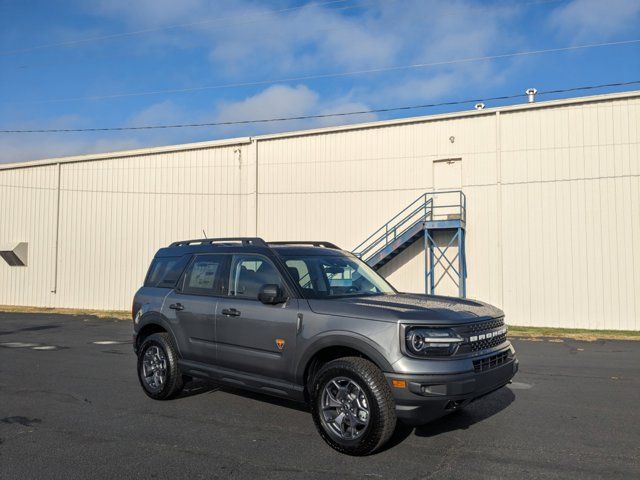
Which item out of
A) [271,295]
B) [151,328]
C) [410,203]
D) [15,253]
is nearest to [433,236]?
[410,203]

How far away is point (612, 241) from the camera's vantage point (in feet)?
57.1

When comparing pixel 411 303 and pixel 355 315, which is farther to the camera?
pixel 411 303

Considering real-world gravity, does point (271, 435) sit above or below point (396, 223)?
below

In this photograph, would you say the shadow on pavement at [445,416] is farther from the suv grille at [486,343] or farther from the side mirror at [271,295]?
the side mirror at [271,295]

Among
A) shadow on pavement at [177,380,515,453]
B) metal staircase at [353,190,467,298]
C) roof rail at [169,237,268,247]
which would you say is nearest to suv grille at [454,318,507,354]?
shadow on pavement at [177,380,515,453]

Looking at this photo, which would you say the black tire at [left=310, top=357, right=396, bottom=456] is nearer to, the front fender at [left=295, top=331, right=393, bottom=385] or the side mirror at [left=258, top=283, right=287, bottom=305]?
the front fender at [left=295, top=331, right=393, bottom=385]

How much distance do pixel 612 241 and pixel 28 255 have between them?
25936 mm

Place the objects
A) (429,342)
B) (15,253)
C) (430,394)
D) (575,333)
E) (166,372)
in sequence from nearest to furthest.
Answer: (430,394) → (429,342) → (166,372) → (575,333) → (15,253)

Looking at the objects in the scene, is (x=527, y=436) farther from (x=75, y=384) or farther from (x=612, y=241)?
(x=612, y=241)

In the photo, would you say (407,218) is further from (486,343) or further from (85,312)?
(486,343)

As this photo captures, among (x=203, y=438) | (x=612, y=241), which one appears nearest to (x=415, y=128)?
(x=612, y=241)

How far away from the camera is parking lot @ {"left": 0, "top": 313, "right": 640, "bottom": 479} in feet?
14.7

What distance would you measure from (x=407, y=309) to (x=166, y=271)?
3.61 m

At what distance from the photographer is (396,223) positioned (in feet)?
66.5
